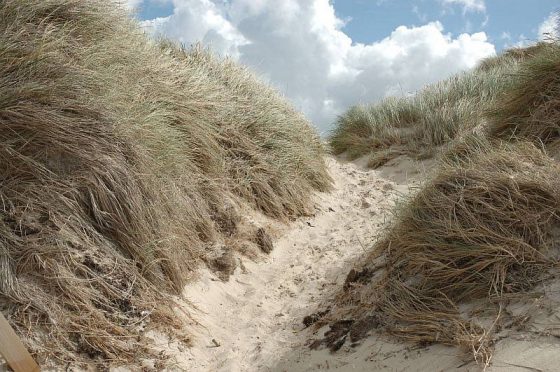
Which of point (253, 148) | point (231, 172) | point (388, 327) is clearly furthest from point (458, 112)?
point (388, 327)

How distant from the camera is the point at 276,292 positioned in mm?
4344

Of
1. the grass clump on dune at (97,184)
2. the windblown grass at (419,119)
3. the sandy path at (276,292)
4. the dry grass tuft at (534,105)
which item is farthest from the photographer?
the windblown grass at (419,119)

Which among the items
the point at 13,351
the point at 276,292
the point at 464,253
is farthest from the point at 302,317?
the point at 13,351

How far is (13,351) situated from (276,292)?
2.27 m

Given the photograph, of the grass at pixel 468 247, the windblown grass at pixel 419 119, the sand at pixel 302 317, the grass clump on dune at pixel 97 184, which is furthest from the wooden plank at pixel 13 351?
the windblown grass at pixel 419 119

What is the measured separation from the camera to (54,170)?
3.40 metres

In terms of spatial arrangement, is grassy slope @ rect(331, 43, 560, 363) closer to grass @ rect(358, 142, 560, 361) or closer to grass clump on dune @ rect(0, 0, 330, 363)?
grass @ rect(358, 142, 560, 361)

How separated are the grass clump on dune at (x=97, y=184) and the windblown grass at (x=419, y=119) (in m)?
4.34

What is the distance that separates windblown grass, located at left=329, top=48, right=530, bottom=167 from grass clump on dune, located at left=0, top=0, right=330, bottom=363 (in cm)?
434

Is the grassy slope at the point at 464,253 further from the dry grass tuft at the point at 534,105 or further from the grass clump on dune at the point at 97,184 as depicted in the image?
the grass clump on dune at the point at 97,184

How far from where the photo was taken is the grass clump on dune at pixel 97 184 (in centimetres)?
297

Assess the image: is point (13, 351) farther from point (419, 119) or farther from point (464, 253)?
point (419, 119)

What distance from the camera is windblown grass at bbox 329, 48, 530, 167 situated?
8.52 meters

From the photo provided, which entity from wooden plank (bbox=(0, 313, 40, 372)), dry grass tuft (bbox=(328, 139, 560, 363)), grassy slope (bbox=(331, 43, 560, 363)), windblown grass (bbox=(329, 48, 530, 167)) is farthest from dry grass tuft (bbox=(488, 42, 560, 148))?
wooden plank (bbox=(0, 313, 40, 372))
